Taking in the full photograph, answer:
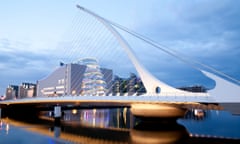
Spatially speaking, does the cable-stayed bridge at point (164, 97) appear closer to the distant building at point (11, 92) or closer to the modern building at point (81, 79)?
the modern building at point (81, 79)

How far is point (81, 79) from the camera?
92.3 metres

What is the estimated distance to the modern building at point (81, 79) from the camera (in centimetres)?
8575

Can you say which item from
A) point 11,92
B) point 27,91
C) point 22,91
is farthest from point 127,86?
point 11,92

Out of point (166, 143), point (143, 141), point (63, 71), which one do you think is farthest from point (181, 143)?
point (63, 71)

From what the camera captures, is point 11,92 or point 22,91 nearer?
point 22,91

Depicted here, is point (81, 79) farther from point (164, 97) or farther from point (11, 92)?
point (11, 92)

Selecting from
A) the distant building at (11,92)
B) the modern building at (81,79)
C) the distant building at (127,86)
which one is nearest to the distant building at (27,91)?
the distant building at (11,92)

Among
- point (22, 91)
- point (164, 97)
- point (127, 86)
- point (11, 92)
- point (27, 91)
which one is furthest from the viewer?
point (11, 92)

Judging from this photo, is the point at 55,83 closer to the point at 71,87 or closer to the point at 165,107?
the point at 71,87

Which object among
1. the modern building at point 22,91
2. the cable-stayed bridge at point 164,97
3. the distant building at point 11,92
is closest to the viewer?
the cable-stayed bridge at point 164,97

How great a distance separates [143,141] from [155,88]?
8023 mm

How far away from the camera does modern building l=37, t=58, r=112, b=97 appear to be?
85750 millimetres

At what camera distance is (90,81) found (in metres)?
86.5

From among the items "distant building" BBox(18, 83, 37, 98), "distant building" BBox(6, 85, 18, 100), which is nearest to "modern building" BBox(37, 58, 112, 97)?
"distant building" BBox(18, 83, 37, 98)
